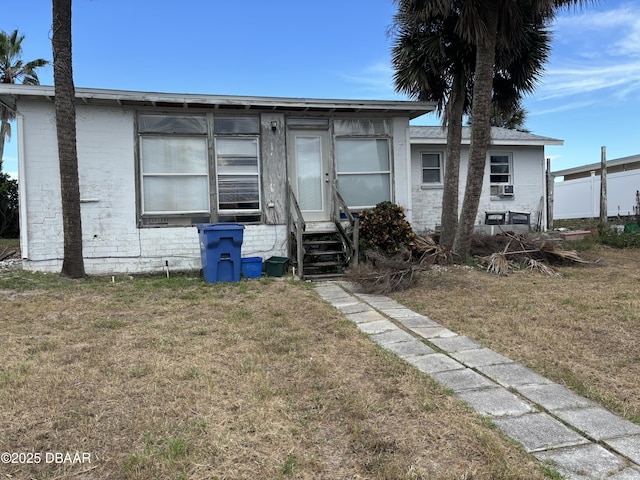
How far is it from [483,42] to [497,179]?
7.18 meters

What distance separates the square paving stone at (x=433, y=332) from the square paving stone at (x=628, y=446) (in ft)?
7.33

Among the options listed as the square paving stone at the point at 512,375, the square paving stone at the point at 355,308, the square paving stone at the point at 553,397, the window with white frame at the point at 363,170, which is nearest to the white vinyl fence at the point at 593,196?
the window with white frame at the point at 363,170

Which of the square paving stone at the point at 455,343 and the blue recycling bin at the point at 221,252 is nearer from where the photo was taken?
the square paving stone at the point at 455,343

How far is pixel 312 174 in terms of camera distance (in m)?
10.3

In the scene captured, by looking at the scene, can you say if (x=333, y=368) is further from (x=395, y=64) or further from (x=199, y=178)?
(x=395, y=64)

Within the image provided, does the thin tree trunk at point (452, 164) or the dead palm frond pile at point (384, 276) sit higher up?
the thin tree trunk at point (452, 164)

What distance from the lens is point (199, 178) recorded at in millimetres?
9617

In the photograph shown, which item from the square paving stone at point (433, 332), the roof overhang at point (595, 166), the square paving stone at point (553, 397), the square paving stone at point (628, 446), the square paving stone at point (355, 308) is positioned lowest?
the square paving stone at point (628, 446)

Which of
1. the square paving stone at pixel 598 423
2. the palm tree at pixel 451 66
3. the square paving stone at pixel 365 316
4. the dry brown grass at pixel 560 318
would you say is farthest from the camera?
the palm tree at pixel 451 66

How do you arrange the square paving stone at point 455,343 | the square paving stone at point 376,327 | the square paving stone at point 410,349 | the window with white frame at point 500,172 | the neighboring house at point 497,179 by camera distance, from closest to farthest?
the square paving stone at point 410,349, the square paving stone at point 455,343, the square paving stone at point 376,327, the neighboring house at point 497,179, the window with white frame at point 500,172

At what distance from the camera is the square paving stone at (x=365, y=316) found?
222 inches

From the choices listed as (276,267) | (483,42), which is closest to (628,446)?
(276,267)

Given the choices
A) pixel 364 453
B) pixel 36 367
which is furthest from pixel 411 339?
pixel 36 367

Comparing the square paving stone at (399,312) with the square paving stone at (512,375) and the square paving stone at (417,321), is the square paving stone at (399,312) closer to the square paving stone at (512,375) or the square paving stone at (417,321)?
the square paving stone at (417,321)
